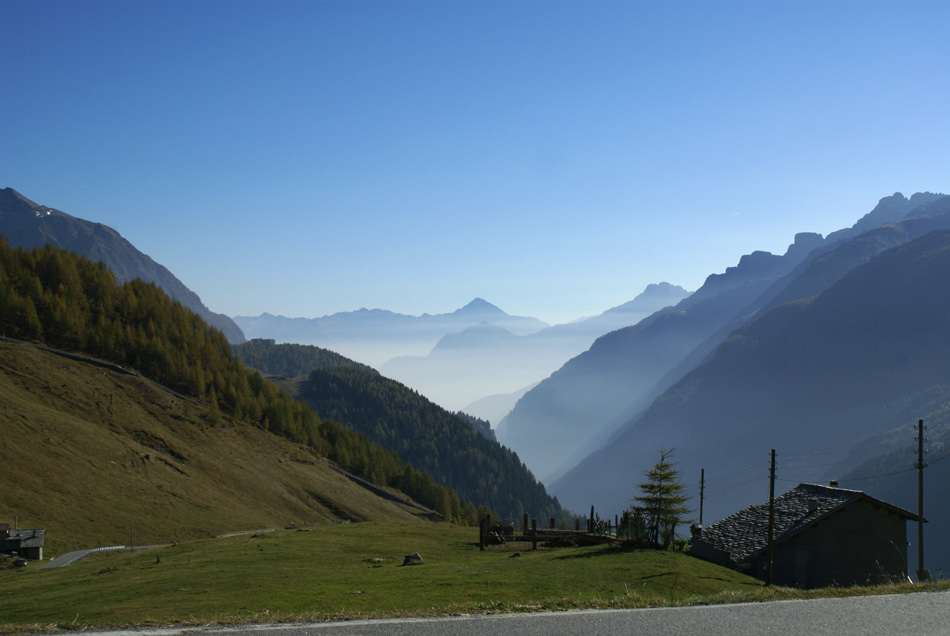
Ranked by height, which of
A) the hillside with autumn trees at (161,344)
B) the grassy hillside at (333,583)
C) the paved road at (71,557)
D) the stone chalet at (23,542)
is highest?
the hillside with autumn trees at (161,344)

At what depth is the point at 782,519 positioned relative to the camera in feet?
145

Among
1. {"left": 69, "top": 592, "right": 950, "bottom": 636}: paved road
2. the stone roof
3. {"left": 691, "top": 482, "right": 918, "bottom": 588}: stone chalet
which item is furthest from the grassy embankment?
the stone roof

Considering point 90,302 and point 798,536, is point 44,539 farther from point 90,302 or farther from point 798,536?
point 90,302

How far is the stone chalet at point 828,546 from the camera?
41219mm

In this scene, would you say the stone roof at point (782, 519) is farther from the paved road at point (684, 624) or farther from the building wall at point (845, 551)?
the paved road at point (684, 624)

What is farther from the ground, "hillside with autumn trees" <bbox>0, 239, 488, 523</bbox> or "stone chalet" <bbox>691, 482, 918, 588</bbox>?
"hillside with autumn trees" <bbox>0, 239, 488, 523</bbox>

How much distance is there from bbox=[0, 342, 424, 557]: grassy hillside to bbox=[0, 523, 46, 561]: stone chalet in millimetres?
2436

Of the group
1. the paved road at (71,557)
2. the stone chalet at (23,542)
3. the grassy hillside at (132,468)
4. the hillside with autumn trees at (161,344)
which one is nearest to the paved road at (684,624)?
the paved road at (71,557)

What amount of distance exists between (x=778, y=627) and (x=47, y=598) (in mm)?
29804

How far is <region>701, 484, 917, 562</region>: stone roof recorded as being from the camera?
41844 millimetres

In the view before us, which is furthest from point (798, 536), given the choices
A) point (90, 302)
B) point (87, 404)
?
point (90, 302)

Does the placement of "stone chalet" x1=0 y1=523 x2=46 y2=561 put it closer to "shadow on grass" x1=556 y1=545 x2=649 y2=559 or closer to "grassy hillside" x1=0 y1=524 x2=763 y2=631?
"grassy hillside" x1=0 y1=524 x2=763 y2=631

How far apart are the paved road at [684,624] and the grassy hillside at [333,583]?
3.99ft

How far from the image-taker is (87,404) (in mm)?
87562
